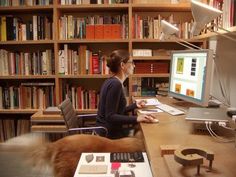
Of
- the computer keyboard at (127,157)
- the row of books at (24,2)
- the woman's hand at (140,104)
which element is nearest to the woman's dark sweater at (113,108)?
the woman's hand at (140,104)

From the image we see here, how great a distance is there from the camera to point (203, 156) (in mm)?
1069

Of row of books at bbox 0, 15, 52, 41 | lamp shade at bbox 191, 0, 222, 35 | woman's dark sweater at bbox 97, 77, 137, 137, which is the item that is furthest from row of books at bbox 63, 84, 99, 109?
lamp shade at bbox 191, 0, 222, 35

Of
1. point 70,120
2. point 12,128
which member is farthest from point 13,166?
point 70,120

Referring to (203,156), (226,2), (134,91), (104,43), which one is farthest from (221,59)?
(203,156)

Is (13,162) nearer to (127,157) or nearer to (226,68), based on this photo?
(127,157)

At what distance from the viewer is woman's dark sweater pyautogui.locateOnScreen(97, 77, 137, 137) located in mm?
2191

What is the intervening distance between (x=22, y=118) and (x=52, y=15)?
1313 mm

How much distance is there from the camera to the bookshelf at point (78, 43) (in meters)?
3.14

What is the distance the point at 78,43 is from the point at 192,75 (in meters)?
1.65

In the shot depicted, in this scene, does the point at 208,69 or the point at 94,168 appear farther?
the point at 208,69

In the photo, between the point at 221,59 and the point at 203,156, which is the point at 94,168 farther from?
the point at 221,59

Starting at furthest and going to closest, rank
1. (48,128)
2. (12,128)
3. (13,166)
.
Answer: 1. (12,128)
2. (13,166)
3. (48,128)

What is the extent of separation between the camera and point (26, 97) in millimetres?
3326

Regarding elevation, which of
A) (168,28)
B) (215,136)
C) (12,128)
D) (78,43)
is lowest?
(12,128)
